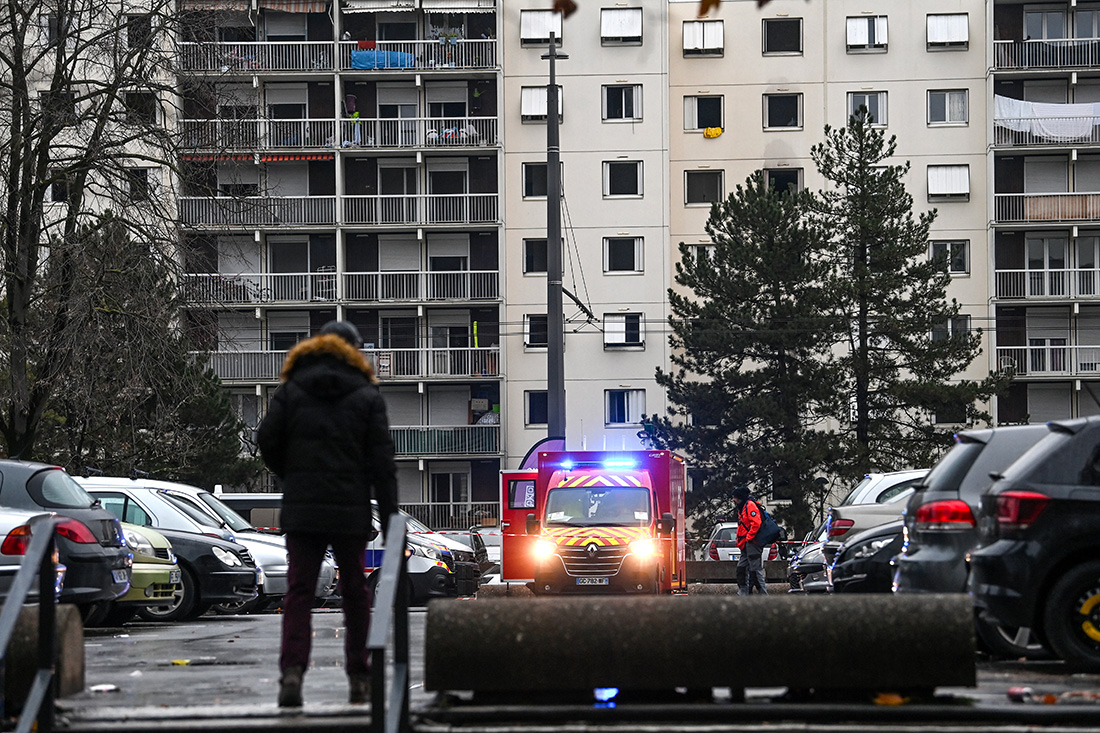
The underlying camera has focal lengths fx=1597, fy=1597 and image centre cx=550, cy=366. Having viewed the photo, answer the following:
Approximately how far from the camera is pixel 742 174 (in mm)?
58125

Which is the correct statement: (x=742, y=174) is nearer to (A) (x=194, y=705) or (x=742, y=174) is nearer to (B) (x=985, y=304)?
(B) (x=985, y=304)

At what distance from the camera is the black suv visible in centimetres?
1006

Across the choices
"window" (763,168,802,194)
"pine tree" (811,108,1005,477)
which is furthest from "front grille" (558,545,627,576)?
"window" (763,168,802,194)

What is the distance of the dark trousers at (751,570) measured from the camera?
2503 centimetres

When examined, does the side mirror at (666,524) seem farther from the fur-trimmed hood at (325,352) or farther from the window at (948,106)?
the window at (948,106)

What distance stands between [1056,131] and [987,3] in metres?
5.35

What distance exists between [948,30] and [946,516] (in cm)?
4971

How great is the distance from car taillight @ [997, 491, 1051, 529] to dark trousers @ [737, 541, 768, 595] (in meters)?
14.8

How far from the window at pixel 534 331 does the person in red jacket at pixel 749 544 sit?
32.8 meters

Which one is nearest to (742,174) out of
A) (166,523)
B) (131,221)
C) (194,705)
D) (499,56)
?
(499,56)

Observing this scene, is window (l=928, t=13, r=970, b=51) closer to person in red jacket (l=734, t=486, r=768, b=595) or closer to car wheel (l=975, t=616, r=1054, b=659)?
person in red jacket (l=734, t=486, r=768, b=595)

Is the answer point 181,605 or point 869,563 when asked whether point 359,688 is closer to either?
point 869,563

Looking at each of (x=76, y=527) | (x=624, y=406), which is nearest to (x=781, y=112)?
(x=624, y=406)

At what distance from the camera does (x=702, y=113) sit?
2297 inches
